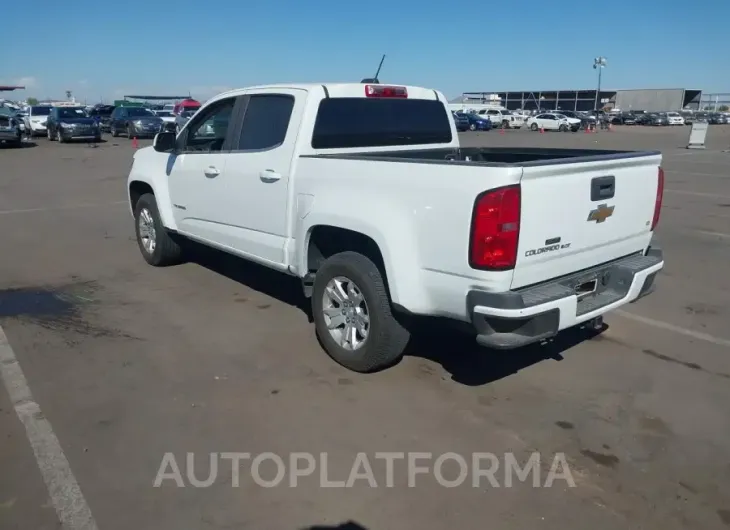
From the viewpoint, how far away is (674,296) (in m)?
6.45

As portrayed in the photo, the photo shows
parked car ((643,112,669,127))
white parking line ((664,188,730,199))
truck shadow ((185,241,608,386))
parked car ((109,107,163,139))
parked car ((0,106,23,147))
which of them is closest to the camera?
truck shadow ((185,241,608,386))

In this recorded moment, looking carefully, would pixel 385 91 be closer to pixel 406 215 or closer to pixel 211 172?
pixel 211 172

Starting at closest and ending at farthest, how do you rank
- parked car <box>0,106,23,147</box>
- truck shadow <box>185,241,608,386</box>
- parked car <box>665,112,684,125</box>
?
truck shadow <box>185,241,608,386</box> < parked car <box>0,106,23,147</box> < parked car <box>665,112,684,125</box>

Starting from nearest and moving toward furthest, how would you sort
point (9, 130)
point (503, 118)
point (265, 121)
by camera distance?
point (265, 121) → point (9, 130) → point (503, 118)

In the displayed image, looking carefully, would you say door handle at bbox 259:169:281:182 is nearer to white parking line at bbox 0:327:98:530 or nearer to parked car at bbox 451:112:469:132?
white parking line at bbox 0:327:98:530

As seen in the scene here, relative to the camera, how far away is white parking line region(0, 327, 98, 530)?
302 centimetres

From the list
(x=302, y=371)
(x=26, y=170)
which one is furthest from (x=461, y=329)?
(x=26, y=170)

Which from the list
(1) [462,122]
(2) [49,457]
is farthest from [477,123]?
(2) [49,457]

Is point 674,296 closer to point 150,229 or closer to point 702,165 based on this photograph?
point 150,229

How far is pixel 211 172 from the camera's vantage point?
5.85 meters

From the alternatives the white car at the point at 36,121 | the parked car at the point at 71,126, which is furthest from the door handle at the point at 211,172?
the white car at the point at 36,121

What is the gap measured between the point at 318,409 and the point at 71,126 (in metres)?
29.3

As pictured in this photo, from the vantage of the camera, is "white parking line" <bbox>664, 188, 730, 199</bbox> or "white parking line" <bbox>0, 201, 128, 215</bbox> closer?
"white parking line" <bbox>0, 201, 128, 215</bbox>

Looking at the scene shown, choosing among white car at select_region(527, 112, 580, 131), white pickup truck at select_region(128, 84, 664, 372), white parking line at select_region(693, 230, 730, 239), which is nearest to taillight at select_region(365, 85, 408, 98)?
white pickup truck at select_region(128, 84, 664, 372)
